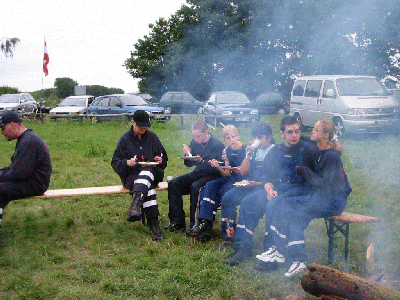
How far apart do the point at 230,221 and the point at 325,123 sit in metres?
1.55

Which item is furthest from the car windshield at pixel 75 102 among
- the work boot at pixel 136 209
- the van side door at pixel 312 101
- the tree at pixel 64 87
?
the tree at pixel 64 87

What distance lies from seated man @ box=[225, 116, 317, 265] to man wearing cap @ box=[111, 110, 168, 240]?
111cm

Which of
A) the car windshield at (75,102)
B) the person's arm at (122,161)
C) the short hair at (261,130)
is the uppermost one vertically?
the car windshield at (75,102)

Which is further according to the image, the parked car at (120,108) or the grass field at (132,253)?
the parked car at (120,108)

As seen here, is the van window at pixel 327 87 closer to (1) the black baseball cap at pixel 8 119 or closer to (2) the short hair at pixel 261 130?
(2) the short hair at pixel 261 130

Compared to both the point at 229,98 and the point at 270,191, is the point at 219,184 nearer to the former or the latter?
the point at 270,191

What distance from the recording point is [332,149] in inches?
166

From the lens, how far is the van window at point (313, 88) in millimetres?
13336

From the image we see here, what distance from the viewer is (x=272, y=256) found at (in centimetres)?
419

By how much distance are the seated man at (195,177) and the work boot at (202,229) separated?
1.25ft

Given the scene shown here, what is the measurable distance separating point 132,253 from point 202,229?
828 millimetres

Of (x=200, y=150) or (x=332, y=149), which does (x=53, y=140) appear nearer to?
(x=200, y=150)

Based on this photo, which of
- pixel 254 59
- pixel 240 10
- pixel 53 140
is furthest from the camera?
pixel 53 140

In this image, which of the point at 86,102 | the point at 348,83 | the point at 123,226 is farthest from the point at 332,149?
the point at 86,102
